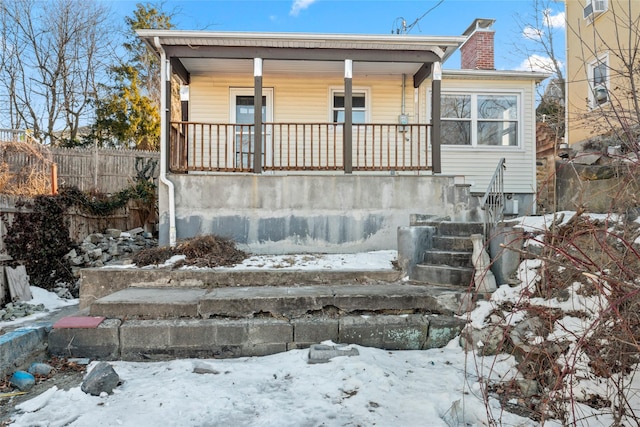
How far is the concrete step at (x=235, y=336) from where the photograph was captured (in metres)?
3.47

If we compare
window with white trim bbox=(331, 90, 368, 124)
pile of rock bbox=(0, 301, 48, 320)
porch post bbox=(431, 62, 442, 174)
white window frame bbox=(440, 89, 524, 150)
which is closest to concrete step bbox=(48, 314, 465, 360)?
pile of rock bbox=(0, 301, 48, 320)

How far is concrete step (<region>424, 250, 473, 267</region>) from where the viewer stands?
457 cm

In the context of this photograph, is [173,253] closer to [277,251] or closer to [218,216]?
[218,216]

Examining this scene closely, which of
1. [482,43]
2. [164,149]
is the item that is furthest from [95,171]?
[482,43]

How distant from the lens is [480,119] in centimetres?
853

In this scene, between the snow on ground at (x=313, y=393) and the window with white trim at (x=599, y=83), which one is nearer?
the snow on ground at (x=313, y=393)

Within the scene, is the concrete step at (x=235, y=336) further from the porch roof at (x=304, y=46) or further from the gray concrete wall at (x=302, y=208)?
the porch roof at (x=304, y=46)

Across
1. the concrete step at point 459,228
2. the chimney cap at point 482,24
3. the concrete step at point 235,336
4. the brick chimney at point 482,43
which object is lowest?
the concrete step at point 235,336

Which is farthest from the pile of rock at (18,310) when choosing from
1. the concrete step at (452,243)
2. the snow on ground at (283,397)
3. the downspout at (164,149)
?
the concrete step at (452,243)

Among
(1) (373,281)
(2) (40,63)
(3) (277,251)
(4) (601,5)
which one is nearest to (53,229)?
(3) (277,251)

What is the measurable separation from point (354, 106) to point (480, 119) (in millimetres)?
2867

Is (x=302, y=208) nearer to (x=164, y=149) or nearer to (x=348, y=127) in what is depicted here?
(x=348, y=127)

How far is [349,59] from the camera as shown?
22.1 feet

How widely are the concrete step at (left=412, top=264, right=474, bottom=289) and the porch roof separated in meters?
Result: 4.13
